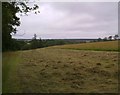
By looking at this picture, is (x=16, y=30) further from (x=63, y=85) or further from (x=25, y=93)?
(x=25, y=93)

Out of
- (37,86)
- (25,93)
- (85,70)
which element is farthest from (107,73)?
(25,93)

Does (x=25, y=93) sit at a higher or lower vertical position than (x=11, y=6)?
lower

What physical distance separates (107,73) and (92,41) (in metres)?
32.0

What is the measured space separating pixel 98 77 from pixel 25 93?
538 cm

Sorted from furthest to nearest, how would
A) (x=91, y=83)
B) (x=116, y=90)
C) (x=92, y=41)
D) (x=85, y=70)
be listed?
1. (x=92, y=41)
2. (x=85, y=70)
3. (x=91, y=83)
4. (x=116, y=90)

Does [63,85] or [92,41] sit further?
[92,41]

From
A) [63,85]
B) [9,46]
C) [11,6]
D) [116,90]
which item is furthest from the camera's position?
[9,46]

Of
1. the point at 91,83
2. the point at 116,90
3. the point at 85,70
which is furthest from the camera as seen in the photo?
the point at 85,70

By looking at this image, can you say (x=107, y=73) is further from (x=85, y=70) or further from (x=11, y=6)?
(x=11, y=6)

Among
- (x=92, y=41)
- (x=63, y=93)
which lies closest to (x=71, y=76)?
(x=63, y=93)

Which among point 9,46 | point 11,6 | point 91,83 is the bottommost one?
point 91,83

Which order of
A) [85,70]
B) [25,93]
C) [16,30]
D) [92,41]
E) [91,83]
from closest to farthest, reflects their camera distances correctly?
[25,93], [91,83], [85,70], [16,30], [92,41]

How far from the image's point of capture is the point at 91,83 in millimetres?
11711

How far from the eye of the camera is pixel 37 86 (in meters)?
10.3
